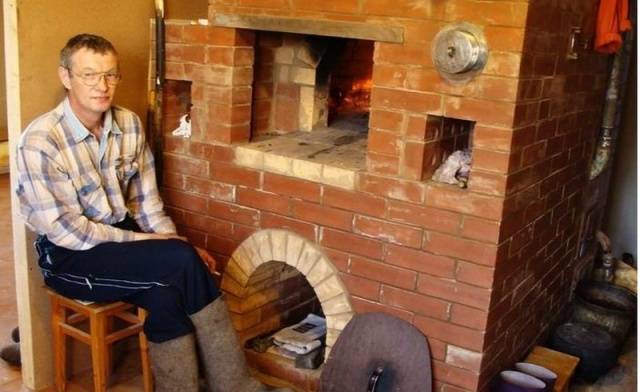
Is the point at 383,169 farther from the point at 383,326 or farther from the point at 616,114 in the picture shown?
the point at 616,114

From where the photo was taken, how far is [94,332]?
97.0 inches

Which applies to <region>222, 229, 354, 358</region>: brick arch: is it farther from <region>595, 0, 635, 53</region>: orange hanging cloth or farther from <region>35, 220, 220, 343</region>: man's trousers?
<region>595, 0, 635, 53</region>: orange hanging cloth

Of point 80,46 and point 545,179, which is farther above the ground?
point 80,46

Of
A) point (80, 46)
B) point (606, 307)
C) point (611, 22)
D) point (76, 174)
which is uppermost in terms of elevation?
point (611, 22)

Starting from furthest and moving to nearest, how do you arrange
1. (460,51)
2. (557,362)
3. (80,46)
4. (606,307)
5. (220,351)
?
1. (606,307)
2. (557,362)
3. (220,351)
4. (80,46)
5. (460,51)

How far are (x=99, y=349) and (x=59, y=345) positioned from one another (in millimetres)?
243

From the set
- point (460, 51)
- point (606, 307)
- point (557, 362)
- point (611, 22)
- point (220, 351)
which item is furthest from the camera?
point (606, 307)

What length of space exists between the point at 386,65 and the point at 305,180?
21.3 inches

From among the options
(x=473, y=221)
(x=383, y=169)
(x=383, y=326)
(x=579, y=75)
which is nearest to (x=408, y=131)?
(x=383, y=169)

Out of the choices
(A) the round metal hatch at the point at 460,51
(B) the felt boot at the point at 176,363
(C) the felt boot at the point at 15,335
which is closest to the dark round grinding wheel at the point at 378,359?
(B) the felt boot at the point at 176,363

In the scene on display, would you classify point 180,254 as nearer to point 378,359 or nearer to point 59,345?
point 59,345

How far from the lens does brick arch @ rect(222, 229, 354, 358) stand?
2.59 meters

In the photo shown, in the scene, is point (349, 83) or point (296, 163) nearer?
point (296, 163)

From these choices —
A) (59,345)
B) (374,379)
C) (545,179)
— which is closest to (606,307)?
(545,179)
